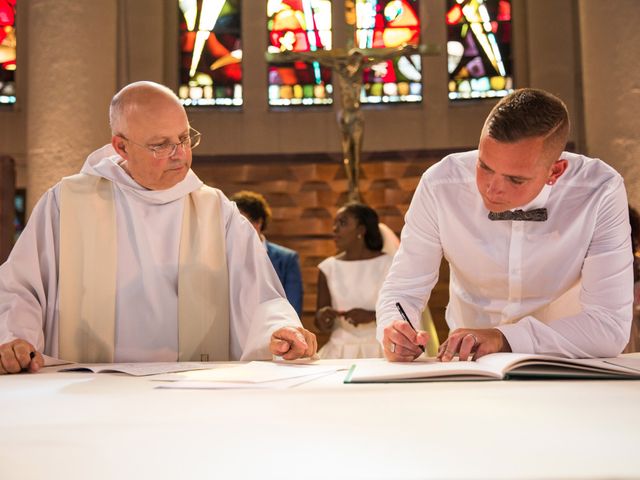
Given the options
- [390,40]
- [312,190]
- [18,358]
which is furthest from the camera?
[390,40]

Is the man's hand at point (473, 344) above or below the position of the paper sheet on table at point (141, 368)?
above

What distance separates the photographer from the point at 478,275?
10.5 ft

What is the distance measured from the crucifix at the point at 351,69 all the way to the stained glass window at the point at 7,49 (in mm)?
5789

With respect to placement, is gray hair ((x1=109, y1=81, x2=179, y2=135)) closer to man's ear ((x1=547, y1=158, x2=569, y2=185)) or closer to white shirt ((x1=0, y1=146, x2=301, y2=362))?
white shirt ((x1=0, y1=146, x2=301, y2=362))

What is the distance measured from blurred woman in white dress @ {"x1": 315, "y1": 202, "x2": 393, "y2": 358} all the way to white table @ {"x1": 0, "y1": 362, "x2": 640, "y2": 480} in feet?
13.6

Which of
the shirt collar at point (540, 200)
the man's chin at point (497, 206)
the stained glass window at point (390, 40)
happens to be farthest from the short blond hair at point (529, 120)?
the stained glass window at point (390, 40)

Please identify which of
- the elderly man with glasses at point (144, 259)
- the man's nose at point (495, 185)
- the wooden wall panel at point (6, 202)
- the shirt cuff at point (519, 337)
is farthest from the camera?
the wooden wall panel at point (6, 202)

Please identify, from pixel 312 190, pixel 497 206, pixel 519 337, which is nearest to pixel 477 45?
pixel 312 190

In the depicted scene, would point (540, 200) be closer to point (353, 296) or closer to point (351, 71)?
point (353, 296)

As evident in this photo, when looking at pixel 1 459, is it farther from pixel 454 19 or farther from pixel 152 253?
pixel 454 19

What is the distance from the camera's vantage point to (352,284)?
21.2 feet

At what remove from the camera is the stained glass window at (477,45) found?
12875mm

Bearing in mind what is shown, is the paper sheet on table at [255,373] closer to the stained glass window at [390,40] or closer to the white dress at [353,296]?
the white dress at [353,296]

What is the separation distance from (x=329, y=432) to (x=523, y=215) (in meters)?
1.83
